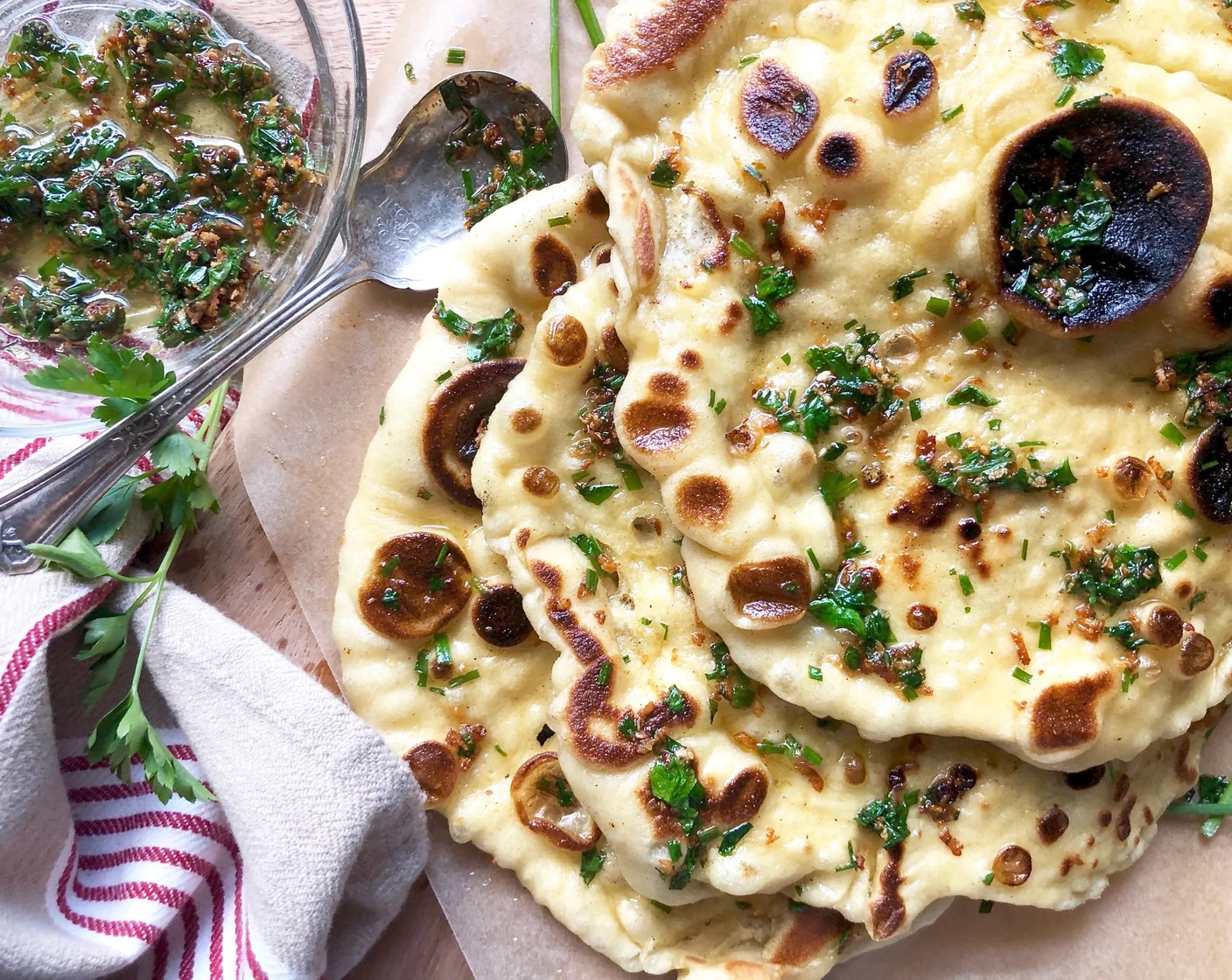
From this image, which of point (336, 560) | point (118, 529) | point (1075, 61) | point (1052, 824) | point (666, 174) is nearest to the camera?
point (1075, 61)

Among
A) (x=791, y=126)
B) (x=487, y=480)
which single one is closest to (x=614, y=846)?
(x=487, y=480)

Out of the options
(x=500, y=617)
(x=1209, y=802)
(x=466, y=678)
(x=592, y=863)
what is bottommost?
(x=1209, y=802)

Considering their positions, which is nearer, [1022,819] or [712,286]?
[712,286]

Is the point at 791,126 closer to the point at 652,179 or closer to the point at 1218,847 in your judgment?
the point at 652,179

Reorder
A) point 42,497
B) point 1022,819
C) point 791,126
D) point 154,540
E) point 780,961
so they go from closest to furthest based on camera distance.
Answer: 1. point 791,126
2. point 1022,819
3. point 780,961
4. point 42,497
5. point 154,540

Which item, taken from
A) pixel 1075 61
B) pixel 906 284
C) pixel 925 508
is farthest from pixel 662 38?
pixel 925 508

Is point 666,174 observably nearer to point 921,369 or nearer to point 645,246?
point 645,246

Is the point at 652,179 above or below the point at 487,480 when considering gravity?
above
